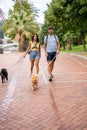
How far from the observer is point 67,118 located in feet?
22.5

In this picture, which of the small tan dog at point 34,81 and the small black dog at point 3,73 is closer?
the small tan dog at point 34,81

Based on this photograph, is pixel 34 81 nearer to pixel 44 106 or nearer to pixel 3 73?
pixel 44 106

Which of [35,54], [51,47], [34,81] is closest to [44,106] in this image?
[34,81]

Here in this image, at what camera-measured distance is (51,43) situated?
41.2 ft

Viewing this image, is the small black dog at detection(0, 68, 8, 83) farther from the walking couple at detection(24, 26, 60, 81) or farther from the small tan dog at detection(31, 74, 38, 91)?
the small tan dog at detection(31, 74, 38, 91)

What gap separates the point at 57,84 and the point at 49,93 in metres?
1.80

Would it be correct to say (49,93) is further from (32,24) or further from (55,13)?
(32,24)

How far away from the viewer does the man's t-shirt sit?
12531 mm

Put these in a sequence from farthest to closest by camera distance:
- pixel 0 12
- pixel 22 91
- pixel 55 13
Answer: pixel 55 13 < pixel 22 91 < pixel 0 12

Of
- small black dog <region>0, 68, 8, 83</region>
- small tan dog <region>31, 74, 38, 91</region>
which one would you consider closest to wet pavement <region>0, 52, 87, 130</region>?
small tan dog <region>31, 74, 38, 91</region>

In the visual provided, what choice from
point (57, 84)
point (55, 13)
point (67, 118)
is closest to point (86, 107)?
point (67, 118)

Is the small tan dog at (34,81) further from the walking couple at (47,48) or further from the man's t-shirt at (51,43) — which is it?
the man's t-shirt at (51,43)

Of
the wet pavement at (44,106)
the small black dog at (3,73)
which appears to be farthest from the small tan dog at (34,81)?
the small black dog at (3,73)

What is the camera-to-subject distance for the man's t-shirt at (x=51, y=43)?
12531 millimetres
